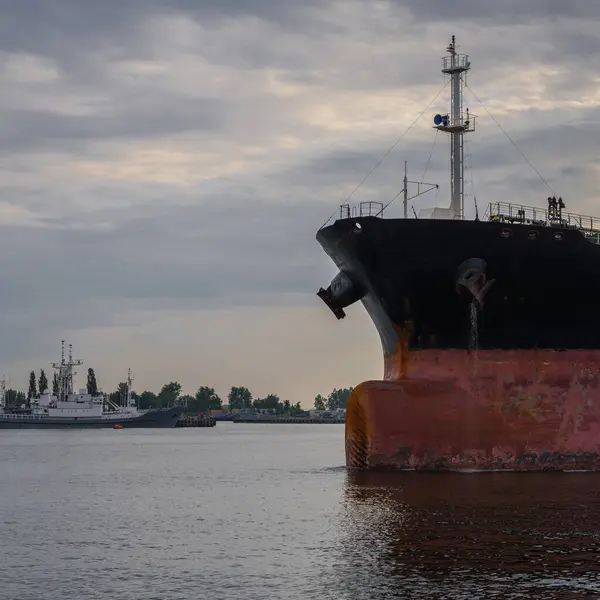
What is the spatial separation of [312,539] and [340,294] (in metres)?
12.7

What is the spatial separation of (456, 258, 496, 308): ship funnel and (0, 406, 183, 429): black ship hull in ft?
305

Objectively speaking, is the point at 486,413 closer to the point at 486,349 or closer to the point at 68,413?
the point at 486,349

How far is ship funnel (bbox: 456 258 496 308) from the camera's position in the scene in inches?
1043

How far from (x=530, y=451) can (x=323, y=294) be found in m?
8.42

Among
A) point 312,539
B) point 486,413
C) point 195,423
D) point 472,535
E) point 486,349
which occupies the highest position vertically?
point 486,349

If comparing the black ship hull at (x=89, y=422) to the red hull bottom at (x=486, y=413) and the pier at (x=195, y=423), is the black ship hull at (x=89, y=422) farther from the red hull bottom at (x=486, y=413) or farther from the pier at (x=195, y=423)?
the red hull bottom at (x=486, y=413)

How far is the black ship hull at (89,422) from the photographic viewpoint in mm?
114062

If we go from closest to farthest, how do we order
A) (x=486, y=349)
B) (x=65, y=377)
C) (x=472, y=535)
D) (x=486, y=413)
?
(x=472, y=535)
(x=486, y=413)
(x=486, y=349)
(x=65, y=377)

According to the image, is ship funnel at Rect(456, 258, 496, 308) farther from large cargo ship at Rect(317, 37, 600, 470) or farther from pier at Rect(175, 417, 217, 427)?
pier at Rect(175, 417, 217, 427)

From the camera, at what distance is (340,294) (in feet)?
101

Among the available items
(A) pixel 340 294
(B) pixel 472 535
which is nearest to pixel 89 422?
(A) pixel 340 294

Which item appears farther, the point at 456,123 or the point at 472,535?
the point at 456,123

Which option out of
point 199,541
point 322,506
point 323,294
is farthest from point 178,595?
point 323,294

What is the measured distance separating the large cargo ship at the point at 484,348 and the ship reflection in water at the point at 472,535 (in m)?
0.87
